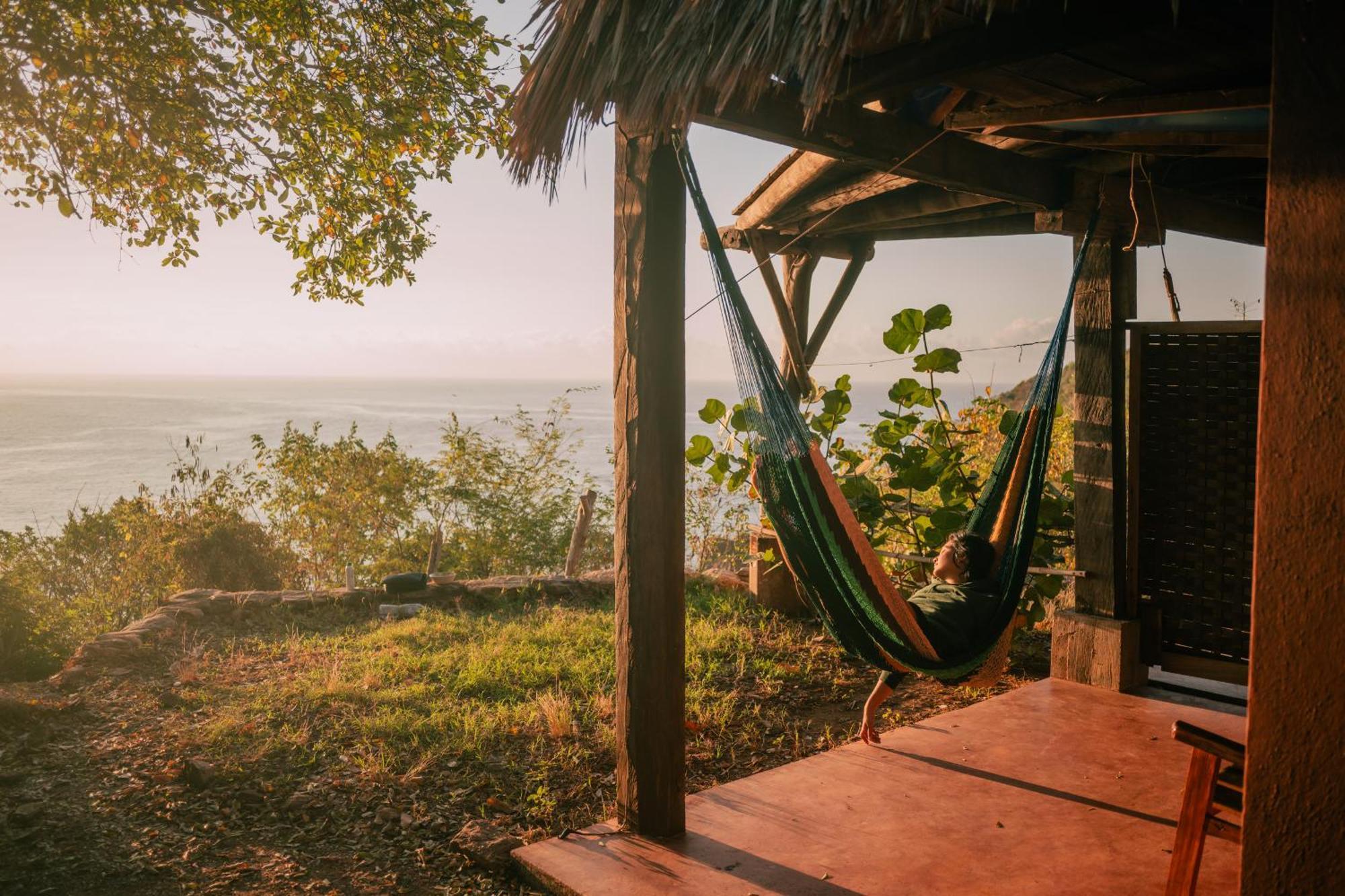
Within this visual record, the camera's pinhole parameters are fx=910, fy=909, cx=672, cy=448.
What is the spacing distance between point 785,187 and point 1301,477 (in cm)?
253

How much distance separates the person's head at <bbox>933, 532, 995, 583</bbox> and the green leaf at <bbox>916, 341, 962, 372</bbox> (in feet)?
3.05

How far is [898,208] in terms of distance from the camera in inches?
134

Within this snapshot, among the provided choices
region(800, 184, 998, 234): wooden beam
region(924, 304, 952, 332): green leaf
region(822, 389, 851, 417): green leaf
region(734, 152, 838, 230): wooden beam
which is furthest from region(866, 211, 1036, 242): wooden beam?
region(822, 389, 851, 417): green leaf

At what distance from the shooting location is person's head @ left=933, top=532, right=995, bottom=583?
2678 millimetres

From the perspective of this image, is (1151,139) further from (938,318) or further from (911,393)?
(911,393)

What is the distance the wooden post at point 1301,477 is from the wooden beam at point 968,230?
2.34 metres

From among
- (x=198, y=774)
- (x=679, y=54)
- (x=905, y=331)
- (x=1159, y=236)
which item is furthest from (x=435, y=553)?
(x=679, y=54)

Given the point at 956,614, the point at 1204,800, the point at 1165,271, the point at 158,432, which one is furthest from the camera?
the point at 158,432

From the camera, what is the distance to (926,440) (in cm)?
369

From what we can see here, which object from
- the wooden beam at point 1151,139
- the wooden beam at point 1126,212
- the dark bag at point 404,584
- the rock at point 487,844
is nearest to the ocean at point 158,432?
the dark bag at point 404,584

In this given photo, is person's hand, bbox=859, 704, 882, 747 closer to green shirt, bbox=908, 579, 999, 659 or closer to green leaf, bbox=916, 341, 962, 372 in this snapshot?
green shirt, bbox=908, 579, 999, 659

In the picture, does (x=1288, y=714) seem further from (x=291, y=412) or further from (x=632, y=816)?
(x=291, y=412)

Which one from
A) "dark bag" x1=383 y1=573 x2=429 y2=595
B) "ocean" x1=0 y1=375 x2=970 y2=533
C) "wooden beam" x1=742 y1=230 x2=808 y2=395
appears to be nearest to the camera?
"wooden beam" x1=742 y1=230 x2=808 y2=395

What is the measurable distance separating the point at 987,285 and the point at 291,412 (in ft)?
129
